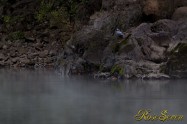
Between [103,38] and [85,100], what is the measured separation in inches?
462

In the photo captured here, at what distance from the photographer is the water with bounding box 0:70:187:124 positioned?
15742mm

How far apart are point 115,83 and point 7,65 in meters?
15.2

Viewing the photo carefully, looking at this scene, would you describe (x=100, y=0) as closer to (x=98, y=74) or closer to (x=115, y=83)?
(x=98, y=74)

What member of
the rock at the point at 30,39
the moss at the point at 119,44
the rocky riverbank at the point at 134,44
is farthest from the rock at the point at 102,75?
the rock at the point at 30,39

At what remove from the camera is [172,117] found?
14.8 metres

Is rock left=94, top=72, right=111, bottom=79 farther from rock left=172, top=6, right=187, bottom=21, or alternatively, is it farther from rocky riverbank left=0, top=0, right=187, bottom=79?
rock left=172, top=6, right=187, bottom=21

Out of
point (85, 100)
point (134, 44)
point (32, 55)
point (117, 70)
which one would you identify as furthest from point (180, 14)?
point (85, 100)

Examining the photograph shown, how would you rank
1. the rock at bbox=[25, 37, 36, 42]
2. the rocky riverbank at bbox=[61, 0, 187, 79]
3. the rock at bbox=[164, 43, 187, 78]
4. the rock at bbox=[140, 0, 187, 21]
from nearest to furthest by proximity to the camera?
the rock at bbox=[164, 43, 187, 78]
the rocky riverbank at bbox=[61, 0, 187, 79]
the rock at bbox=[140, 0, 187, 21]
the rock at bbox=[25, 37, 36, 42]

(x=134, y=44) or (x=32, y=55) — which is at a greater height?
(x=134, y=44)

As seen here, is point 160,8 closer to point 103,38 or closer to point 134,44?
point 103,38

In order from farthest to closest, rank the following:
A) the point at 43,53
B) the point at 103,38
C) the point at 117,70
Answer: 1. the point at 43,53
2. the point at 103,38
3. the point at 117,70

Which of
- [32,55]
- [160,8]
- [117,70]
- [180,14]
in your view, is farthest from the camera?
[32,55]

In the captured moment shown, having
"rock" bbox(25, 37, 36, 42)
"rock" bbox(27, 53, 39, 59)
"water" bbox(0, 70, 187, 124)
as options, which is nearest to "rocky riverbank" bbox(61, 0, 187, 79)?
"water" bbox(0, 70, 187, 124)

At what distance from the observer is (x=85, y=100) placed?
1908 cm
